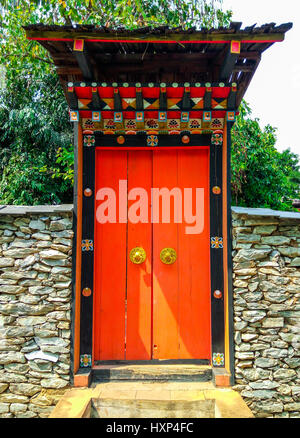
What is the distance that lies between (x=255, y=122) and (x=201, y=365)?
7.13 meters

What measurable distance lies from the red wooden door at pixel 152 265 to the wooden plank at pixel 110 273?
0.01m

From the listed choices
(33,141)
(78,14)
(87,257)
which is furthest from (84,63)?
(33,141)

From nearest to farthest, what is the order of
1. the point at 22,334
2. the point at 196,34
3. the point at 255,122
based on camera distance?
the point at 196,34, the point at 22,334, the point at 255,122

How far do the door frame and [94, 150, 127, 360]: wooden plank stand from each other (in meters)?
0.10

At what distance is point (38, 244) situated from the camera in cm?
322

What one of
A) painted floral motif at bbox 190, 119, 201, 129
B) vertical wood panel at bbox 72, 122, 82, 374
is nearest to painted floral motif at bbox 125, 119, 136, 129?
vertical wood panel at bbox 72, 122, 82, 374

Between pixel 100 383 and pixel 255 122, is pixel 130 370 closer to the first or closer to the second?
pixel 100 383

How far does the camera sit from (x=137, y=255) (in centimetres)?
345

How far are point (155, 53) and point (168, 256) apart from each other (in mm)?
2231

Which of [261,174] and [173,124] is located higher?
[261,174]

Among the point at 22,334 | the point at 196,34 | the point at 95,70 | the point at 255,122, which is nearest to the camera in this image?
the point at 196,34

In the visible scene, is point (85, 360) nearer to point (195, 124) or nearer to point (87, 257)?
point (87, 257)

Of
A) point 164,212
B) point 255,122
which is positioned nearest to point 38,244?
point 164,212

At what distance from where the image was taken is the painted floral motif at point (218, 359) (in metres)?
3.27
